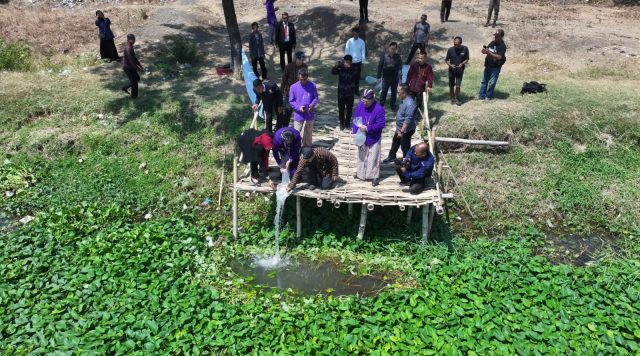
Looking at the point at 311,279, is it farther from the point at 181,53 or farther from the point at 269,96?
the point at 181,53

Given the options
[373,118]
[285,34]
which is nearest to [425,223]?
[373,118]

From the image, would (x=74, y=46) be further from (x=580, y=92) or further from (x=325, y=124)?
(x=580, y=92)

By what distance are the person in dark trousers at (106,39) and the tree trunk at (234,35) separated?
3804 millimetres

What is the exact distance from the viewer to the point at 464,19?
58.5 ft

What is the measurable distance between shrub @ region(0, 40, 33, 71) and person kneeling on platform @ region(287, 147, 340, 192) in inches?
426

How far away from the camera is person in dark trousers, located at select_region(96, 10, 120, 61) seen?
545 inches

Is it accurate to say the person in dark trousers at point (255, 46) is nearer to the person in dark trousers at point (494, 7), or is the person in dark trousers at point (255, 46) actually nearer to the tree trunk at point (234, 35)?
the tree trunk at point (234, 35)

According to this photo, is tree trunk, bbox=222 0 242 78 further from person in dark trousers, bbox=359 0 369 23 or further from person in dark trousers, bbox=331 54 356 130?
person in dark trousers, bbox=359 0 369 23

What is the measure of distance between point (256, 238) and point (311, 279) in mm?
1493

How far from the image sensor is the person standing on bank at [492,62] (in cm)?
1090

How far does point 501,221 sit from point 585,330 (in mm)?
3173

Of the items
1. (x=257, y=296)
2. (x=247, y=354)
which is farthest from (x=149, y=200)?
(x=247, y=354)

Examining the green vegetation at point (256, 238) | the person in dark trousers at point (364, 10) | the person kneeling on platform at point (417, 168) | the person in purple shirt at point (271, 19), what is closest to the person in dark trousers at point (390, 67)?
the green vegetation at point (256, 238)

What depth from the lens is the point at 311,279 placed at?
26.4 ft
